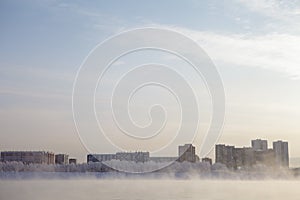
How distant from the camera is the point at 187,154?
14.0m

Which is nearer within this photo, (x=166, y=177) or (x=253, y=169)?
(x=253, y=169)

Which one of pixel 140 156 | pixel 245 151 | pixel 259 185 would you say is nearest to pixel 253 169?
pixel 245 151

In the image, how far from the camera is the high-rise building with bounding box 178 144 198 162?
13.1 m

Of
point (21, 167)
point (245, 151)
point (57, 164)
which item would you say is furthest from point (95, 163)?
point (245, 151)

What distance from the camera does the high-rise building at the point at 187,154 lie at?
13109 mm

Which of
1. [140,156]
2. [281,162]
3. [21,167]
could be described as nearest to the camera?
[140,156]

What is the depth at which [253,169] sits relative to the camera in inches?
671

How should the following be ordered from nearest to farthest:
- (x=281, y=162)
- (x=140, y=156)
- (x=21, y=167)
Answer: (x=140, y=156)
(x=281, y=162)
(x=21, y=167)

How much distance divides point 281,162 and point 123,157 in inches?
205

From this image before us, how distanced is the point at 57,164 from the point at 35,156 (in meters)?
1.32

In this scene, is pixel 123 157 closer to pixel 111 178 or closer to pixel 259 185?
pixel 111 178

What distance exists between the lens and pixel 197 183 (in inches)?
934

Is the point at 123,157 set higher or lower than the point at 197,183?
higher

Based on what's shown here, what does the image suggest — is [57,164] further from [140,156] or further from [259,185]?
[259,185]
